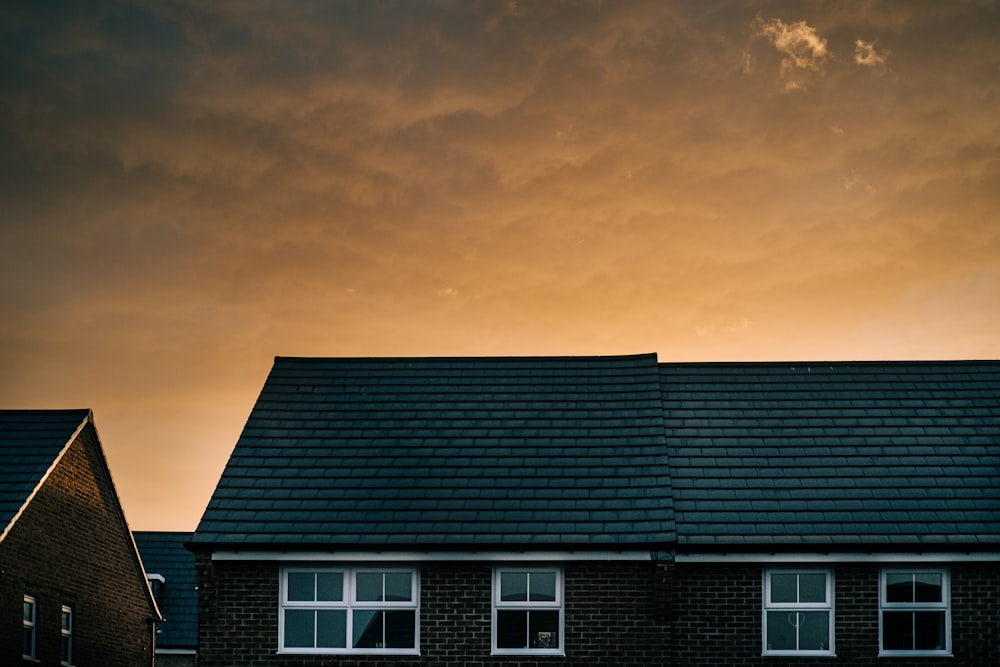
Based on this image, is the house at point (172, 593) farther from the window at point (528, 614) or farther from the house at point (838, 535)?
the house at point (838, 535)

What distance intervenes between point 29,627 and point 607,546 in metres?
14.6

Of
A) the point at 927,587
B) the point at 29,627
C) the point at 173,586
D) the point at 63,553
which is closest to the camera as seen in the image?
the point at 927,587

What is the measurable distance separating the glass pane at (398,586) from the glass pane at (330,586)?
848 mm

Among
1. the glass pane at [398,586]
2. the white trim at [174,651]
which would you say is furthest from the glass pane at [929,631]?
the white trim at [174,651]

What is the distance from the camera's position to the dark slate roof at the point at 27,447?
2708 centimetres

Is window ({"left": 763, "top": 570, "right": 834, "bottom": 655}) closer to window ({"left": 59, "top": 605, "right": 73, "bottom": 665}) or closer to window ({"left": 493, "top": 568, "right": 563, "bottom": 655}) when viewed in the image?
window ({"left": 493, "top": 568, "right": 563, "bottom": 655})

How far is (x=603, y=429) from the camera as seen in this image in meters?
24.6

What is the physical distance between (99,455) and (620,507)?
1572 centimetres

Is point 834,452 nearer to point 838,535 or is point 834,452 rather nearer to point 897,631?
point 838,535

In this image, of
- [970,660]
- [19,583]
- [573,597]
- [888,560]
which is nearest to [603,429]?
[573,597]

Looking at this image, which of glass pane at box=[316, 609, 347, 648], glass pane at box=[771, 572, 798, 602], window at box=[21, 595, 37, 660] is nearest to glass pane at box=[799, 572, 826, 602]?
glass pane at box=[771, 572, 798, 602]

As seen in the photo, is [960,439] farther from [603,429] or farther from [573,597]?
[573,597]

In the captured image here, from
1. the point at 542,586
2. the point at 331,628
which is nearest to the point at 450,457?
the point at 542,586

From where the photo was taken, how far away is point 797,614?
70.3ft
